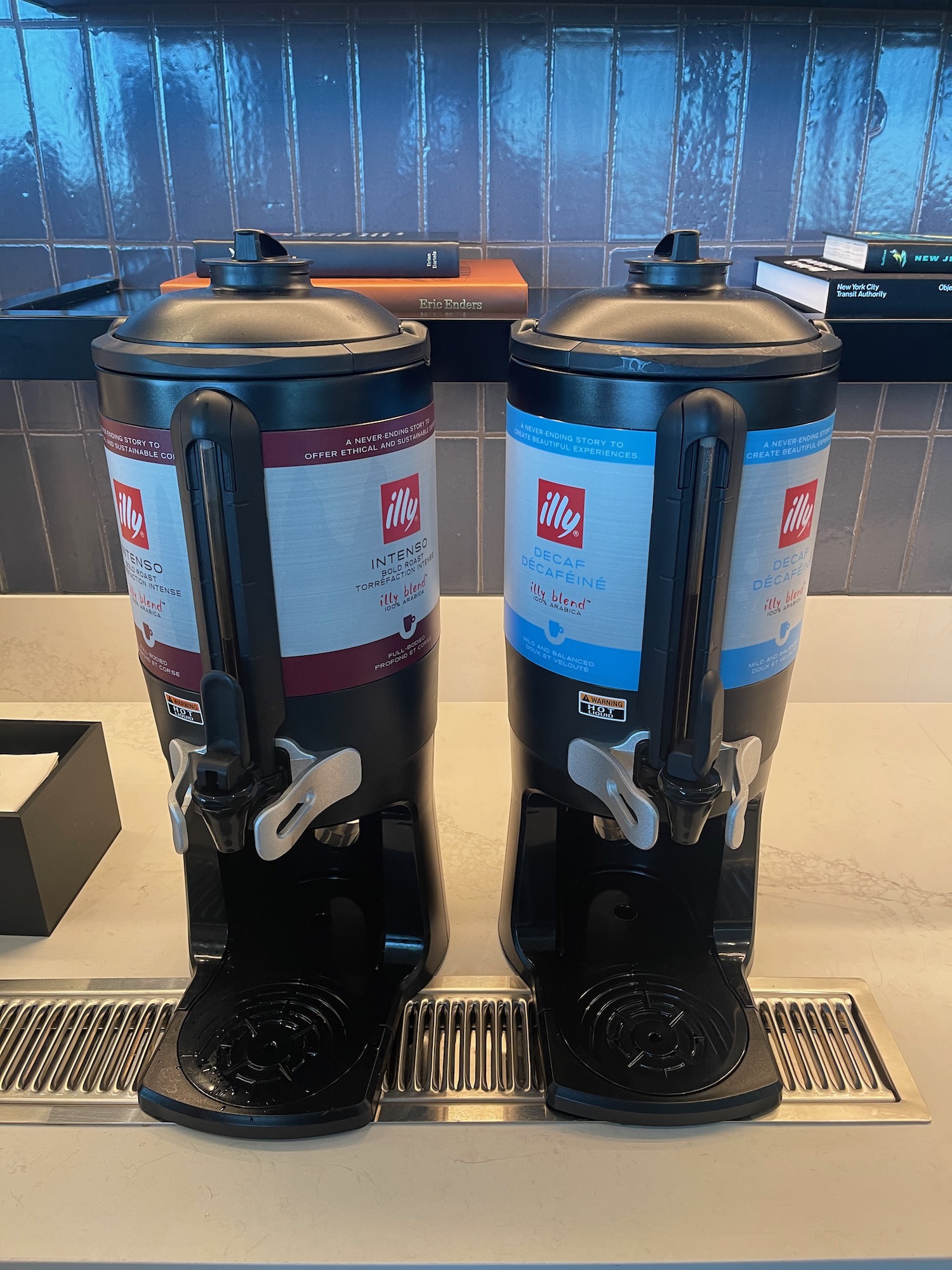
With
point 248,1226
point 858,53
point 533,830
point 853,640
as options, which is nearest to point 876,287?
point 858,53

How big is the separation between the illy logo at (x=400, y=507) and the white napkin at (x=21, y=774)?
0.45 m

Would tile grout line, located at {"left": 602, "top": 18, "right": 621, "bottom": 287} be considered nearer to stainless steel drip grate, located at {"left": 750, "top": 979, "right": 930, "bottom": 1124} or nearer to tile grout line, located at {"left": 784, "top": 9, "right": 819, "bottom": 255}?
tile grout line, located at {"left": 784, "top": 9, "right": 819, "bottom": 255}

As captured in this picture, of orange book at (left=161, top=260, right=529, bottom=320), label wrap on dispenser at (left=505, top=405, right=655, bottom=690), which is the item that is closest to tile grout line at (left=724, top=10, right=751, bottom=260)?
orange book at (left=161, top=260, right=529, bottom=320)

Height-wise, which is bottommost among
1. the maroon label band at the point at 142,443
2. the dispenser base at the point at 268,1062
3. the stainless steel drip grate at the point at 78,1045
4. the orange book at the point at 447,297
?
the stainless steel drip grate at the point at 78,1045

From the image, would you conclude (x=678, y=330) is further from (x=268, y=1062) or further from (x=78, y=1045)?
(x=78, y=1045)

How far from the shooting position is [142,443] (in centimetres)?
53

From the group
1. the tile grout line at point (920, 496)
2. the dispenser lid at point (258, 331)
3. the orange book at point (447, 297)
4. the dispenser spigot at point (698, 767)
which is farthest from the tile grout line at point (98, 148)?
the tile grout line at point (920, 496)

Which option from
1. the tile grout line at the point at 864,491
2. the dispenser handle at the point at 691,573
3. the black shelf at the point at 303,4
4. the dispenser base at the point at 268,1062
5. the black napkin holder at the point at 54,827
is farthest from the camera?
the tile grout line at the point at 864,491

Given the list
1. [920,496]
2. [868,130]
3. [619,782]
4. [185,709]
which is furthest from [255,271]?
[920,496]

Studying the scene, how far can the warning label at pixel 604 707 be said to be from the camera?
0.58 m

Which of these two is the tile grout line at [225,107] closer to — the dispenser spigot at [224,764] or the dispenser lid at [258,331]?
the dispenser lid at [258,331]

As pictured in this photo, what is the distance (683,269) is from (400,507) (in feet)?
0.75

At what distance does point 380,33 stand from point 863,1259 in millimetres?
1114

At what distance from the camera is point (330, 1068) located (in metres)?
0.63
